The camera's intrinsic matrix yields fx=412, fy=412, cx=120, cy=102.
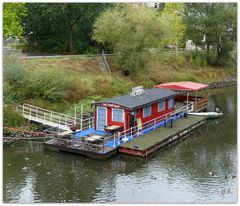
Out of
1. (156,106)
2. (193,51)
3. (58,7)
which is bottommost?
(156,106)

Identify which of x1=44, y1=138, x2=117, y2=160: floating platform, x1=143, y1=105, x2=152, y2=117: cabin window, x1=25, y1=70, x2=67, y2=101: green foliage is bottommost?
x1=44, y1=138, x2=117, y2=160: floating platform

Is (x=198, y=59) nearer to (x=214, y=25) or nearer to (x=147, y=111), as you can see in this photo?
(x=214, y=25)

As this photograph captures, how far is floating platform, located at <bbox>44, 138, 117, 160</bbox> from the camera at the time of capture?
23375mm

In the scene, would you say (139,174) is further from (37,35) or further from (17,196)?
(37,35)

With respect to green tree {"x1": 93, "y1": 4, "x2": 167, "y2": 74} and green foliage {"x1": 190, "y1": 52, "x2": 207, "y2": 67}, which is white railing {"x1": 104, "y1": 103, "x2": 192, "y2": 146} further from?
green foliage {"x1": 190, "y1": 52, "x2": 207, "y2": 67}

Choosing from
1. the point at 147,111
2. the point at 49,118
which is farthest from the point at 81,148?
the point at 147,111

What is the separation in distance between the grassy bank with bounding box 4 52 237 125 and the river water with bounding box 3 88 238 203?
6.00 metres

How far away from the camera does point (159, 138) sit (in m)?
26.2

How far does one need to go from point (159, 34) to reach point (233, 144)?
65.8 ft

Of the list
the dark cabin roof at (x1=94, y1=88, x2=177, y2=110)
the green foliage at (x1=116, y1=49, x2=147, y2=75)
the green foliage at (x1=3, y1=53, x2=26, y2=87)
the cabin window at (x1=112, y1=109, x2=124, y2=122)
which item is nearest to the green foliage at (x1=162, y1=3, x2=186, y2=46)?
the green foliage at (x1=116, y1=49, x2=147, y2=75)

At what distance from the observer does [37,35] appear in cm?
5356

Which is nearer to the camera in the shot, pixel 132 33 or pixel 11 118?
pixel 11 118

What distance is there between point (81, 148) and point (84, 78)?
14803mm

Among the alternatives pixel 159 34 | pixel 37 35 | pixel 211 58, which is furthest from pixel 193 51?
pixel 37 35
